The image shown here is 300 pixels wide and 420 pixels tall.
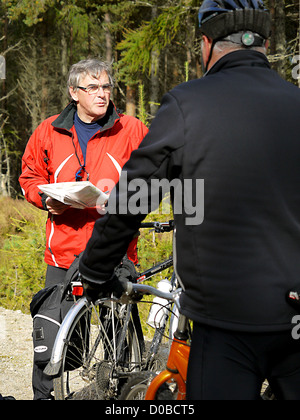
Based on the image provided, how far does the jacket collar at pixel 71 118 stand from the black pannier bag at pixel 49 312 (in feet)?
2.67

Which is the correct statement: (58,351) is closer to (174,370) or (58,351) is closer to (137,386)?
(137,386)

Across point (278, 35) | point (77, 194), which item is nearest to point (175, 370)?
point (77, 194)

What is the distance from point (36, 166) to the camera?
3518mm

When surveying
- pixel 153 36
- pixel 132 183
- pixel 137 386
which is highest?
pixel 153 36

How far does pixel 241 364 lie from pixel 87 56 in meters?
12.5

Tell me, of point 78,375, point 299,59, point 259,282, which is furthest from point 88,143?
point 299,59

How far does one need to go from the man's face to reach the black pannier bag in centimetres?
91

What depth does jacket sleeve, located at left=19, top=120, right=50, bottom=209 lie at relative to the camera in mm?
3453

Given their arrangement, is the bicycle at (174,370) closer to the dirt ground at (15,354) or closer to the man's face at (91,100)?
the man's face at (91,100)

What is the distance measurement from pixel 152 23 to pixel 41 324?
7.64m

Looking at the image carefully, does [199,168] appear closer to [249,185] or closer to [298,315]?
[249,185]

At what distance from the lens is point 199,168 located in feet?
5.41

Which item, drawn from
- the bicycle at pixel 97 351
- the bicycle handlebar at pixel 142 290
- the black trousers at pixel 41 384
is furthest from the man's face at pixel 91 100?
the black trousers at pixel 41 384

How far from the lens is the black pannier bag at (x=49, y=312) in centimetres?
319
